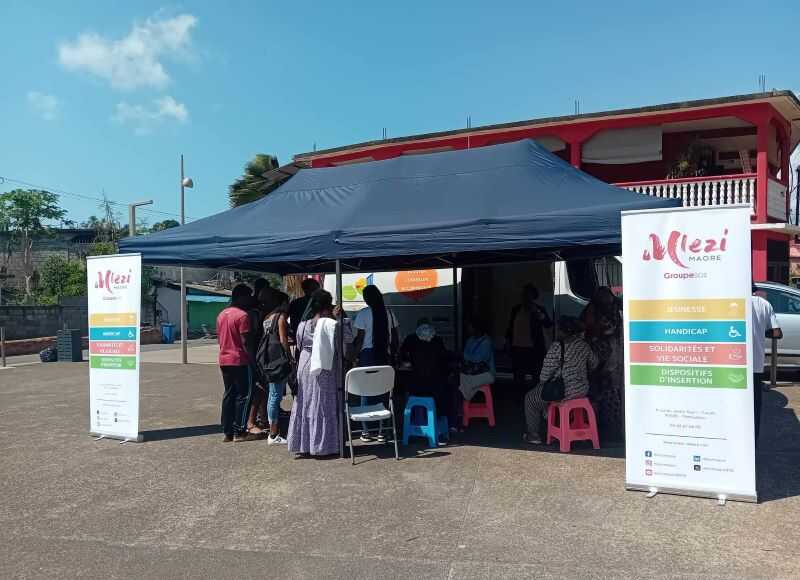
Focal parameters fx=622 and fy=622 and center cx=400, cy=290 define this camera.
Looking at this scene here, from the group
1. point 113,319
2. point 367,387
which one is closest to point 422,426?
point 367,387

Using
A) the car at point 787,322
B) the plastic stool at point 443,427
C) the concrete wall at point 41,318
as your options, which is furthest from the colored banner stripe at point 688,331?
the concrete wall at point 41,318

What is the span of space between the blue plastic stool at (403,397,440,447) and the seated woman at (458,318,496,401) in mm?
808

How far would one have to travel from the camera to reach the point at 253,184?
19609mm

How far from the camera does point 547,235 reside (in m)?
5.60

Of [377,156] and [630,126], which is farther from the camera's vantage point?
[377,156]

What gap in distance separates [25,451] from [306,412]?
328cm

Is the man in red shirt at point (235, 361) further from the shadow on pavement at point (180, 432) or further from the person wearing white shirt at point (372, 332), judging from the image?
the person wearing white shirt at point (372, 332)

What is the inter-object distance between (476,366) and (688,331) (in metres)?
2.99

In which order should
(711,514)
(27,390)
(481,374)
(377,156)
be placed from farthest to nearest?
(377,156) < (27,390) < (481,374) < (711,514)

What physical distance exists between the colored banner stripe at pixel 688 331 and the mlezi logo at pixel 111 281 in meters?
5.51

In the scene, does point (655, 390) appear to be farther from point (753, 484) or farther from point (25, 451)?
point (25, 451)

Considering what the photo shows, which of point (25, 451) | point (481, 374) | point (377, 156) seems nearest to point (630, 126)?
point (377, 156)

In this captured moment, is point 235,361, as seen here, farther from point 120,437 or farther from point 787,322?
point 787,322

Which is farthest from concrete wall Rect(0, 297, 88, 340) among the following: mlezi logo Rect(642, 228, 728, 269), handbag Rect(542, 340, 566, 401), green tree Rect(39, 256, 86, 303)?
mlezi logo Rect(642, 228, 728, 269)
